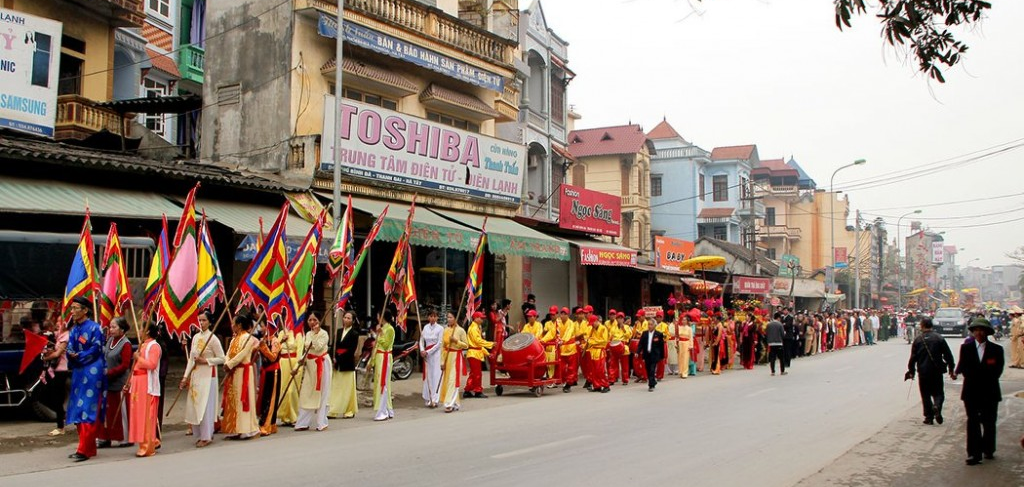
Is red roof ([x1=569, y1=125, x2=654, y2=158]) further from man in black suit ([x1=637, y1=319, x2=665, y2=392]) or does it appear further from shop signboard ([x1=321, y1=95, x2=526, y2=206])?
man in black suit ([x1=637, y1=319, x2=665, y2=392])

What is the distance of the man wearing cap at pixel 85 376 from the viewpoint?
9984mm

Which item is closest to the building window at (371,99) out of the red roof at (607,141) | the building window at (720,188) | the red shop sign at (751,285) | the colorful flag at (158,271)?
the colorful flag at (158,271)

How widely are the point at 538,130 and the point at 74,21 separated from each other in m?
16.5

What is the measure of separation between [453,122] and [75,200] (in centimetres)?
1155

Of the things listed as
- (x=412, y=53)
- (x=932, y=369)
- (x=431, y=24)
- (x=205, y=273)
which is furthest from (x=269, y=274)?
(x=431, y=24)

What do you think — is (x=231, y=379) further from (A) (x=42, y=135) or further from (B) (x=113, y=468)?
(A) (x=42, y=135)

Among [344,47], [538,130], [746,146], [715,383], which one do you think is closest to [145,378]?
[344,47]

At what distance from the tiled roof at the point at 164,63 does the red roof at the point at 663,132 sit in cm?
3423

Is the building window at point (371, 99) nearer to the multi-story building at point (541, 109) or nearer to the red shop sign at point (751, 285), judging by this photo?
the multi-story building at point (541, 109)

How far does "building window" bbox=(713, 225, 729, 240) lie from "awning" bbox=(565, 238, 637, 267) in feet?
100

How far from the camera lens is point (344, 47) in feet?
67.8

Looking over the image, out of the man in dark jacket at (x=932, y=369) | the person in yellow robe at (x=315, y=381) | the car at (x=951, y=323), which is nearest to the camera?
the person in yellow robe at (x=315, y=381)

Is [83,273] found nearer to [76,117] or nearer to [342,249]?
[342,249]

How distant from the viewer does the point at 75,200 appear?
48.1ft
